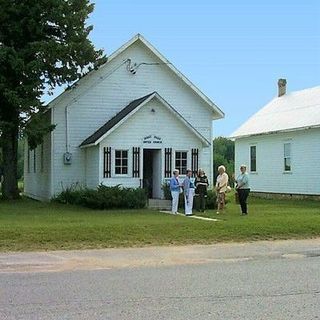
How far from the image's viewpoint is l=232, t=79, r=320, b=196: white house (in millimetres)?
33125

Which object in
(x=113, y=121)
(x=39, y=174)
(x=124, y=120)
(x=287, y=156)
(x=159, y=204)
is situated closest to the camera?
(x=159, y=204)

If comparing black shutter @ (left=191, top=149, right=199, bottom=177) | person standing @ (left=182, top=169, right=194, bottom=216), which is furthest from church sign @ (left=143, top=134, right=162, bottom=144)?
person standing @ (left=182, top=169, right=194, bottom=216)

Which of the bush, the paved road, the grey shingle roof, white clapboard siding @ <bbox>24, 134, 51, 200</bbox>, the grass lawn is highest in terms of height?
the grey shingle roof

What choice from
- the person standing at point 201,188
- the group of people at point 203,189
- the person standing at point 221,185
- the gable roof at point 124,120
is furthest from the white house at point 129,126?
the person standing at point 221,185

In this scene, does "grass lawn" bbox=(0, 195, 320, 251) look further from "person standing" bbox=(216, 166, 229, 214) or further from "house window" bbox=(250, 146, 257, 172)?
"house window" bbox=(250, 146, 257, 172)

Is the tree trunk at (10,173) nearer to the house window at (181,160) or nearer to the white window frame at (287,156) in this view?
the house window at (181,160)

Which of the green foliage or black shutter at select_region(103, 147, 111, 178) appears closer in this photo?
the green foliage

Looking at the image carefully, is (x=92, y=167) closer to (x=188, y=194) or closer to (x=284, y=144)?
(x=188, y=194)

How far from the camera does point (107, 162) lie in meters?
27.4

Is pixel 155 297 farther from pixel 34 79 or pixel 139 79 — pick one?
pixel 139 79

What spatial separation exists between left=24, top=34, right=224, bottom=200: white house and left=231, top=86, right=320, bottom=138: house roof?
5.24m

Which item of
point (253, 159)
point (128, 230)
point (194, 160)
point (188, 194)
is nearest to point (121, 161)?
point (194, 160)

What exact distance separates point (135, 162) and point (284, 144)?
1147 cm

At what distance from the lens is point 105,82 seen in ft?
97.8
